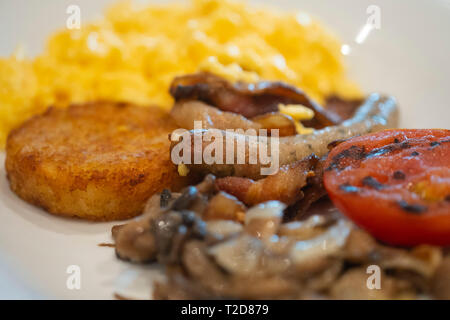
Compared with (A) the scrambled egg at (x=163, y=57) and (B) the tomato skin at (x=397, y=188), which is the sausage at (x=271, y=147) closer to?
(B) the tomato skin at (x=397, y=188)

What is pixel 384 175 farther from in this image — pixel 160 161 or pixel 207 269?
pixel 160 161

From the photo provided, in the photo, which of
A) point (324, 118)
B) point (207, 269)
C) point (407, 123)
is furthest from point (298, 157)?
point (407, 123)

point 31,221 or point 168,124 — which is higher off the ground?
point 168,124

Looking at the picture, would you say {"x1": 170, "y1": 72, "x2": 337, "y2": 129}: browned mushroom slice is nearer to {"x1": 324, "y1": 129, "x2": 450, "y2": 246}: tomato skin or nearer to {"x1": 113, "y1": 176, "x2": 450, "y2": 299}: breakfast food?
{"x1": 324, "y1": 129, "x2": 450, "y2": 246}: tomato skin

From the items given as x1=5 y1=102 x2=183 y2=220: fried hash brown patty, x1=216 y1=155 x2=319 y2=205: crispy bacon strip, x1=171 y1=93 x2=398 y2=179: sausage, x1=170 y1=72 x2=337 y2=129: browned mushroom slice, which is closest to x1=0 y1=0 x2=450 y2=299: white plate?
x1=5 y1=102 x2=183 y2=220: fried hash brown patty

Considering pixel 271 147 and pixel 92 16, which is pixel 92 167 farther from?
pixel 92 16

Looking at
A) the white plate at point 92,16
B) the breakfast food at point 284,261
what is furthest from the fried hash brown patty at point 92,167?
the breakfast food at point 284,261
